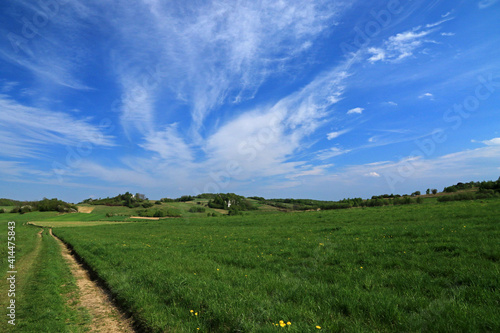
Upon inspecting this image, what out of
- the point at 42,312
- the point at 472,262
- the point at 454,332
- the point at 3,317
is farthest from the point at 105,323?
the point at 472,262

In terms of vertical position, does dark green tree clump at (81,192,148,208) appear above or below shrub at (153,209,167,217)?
above

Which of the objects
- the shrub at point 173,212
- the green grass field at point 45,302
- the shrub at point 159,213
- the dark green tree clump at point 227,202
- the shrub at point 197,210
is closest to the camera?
the green grass field at point 45,302

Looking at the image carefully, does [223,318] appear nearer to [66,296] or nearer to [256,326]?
[256,326]

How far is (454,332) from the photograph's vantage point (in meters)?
3.90

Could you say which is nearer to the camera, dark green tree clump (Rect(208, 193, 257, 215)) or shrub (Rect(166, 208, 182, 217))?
shrub (Rect(166, 208, 182, 217))

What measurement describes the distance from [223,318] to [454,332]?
4169 millimetres

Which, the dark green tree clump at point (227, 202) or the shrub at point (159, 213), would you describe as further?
the dark green tree clump at point (227, 202)

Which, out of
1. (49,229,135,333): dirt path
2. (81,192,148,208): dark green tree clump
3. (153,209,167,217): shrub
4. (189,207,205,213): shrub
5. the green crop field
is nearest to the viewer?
the green crop field

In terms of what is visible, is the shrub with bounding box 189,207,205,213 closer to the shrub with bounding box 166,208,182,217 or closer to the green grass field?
the shrub with bounding box 166,208,182,217

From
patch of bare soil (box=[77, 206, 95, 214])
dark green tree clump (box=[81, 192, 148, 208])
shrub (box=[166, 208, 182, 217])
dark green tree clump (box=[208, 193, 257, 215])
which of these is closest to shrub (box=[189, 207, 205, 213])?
shrub (box=[166, 208, 182, 217])

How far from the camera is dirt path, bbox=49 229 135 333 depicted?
5895 millimetres

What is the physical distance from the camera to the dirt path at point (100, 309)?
5.89 meters

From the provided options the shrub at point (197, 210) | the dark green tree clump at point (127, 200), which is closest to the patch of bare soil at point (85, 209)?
the dark green tree clump at point (127, 200)

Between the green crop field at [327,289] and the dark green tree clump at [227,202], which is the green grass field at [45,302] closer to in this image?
the green crop field at [327,289]
